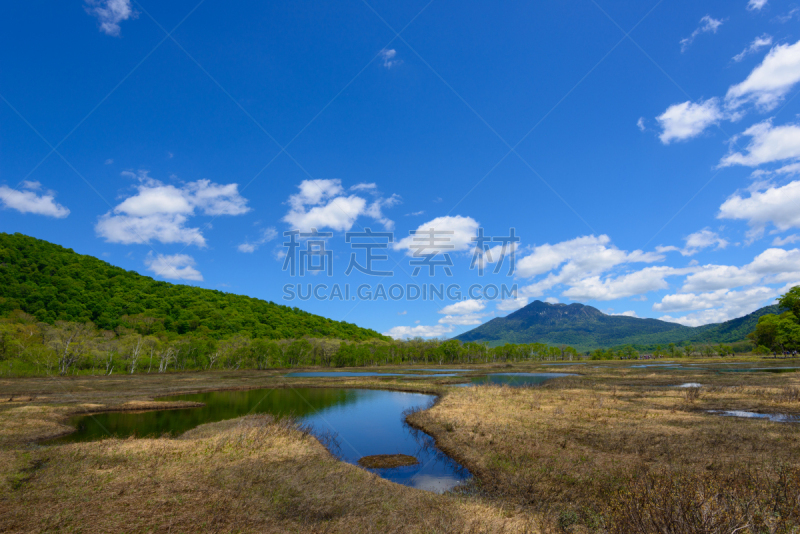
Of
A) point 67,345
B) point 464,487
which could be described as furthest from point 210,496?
point 67,345

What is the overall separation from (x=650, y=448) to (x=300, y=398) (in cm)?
4261

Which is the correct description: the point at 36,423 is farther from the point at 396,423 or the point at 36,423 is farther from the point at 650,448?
the point at 650,448

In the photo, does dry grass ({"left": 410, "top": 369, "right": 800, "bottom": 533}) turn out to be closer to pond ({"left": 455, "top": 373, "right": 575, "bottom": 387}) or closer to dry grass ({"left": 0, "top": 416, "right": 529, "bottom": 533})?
dry grass ({"left": 0, "top": 416, "right": 529, "bottom": 533})

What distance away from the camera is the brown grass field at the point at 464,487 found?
1048cm

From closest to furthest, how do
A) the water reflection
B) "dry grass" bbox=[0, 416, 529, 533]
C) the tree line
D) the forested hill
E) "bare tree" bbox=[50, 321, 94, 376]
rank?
"dry grass" bbox=[0, 416, 529, 533] < the water reflection < the tree line < "bare tree" bbox=[50, 321, 94, 376] < the forested hill

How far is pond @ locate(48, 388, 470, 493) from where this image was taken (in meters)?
19.4

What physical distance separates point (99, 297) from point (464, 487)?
16954 centimetres

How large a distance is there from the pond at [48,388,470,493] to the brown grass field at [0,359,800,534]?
1652 millimetres

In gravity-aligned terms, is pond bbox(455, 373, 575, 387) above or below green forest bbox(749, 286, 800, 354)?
below

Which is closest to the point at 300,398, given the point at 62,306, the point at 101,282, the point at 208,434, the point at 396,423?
the point at 396,423

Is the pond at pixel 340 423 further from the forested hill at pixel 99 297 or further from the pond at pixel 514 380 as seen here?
the forested hill at pixel 99 297

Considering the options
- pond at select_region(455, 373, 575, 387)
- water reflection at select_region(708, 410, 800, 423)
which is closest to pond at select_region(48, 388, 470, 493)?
pond at select_region(455, 373, 575, 387)

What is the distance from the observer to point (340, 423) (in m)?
32.8

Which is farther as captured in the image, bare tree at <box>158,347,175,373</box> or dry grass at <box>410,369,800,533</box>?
bare tree at <box>158,347,175,373</box>
